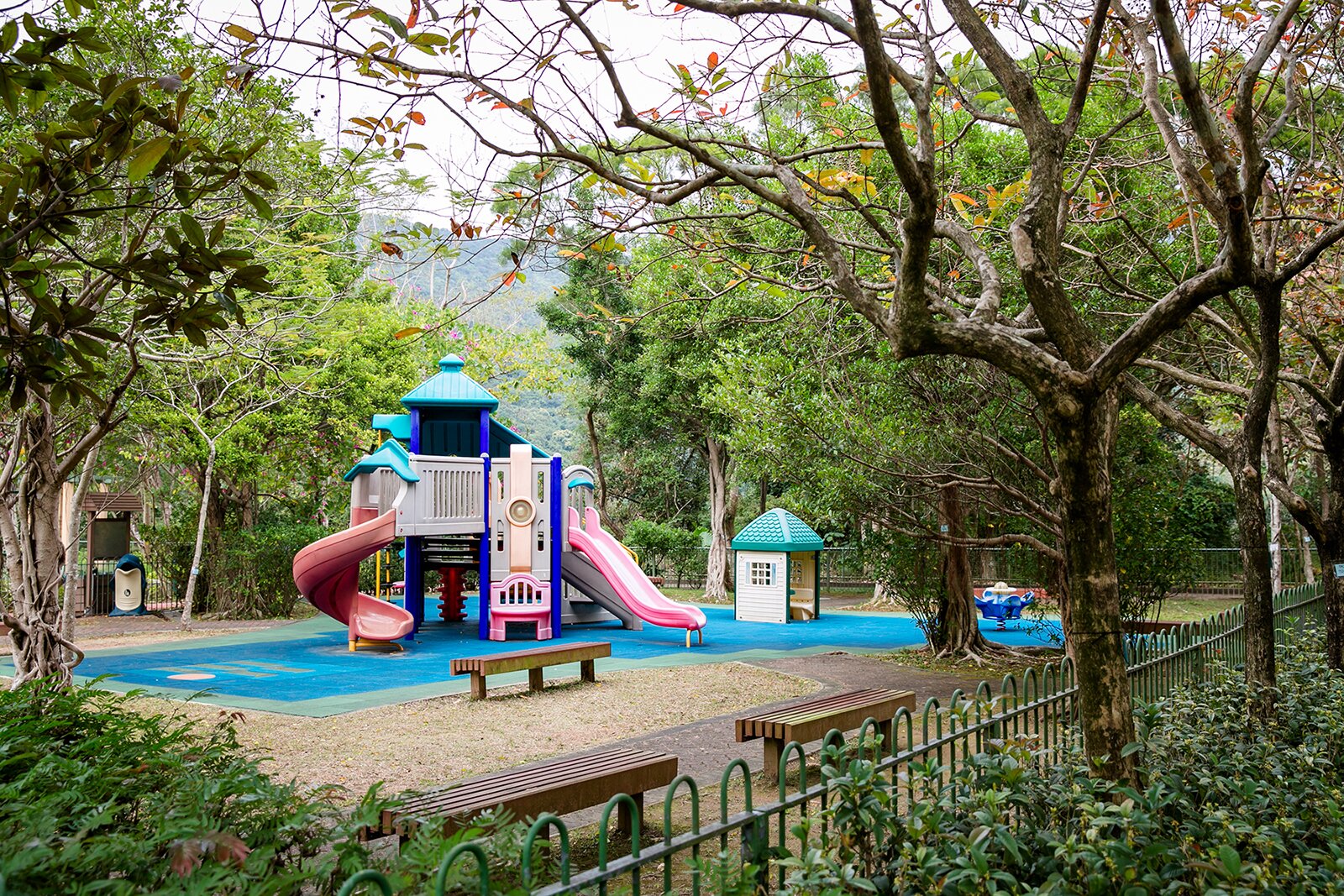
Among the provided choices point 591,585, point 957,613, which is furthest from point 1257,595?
point 591,585

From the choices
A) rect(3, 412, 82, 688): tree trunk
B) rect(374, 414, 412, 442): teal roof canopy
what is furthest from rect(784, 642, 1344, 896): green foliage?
rect(374, 414, 412, 442): teal roof canopy

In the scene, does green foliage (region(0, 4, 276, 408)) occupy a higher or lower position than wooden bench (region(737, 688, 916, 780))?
higher

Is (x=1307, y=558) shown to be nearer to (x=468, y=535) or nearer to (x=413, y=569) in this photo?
(x=468, y=535)

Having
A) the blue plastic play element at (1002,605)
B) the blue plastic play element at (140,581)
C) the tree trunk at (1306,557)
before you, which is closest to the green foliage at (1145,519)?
the blue plastic play element at (1002,605)

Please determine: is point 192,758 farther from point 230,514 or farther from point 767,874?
point 230,514

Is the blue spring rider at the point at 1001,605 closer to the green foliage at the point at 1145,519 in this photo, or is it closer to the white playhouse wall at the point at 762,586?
the white playhouse wall at the point at 762,586

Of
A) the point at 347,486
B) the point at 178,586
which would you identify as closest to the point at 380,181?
the point at 347,486

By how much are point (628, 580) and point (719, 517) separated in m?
8.36

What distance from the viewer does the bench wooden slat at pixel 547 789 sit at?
4352 millimetres

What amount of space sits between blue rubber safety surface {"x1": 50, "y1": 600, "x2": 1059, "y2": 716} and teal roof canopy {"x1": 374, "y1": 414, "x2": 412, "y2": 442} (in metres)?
3.91

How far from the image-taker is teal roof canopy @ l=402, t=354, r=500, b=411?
18.5 m

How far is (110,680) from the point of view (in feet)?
40.2

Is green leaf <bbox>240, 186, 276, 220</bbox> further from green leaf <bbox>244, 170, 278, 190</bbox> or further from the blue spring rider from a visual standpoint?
the blue spring rider

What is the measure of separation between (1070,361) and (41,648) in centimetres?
725
